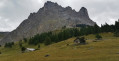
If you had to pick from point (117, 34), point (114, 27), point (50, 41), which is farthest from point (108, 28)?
point (50, 41)

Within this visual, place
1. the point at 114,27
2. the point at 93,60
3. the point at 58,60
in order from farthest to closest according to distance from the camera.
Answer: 1. the point at 114,27
2. the point at 58,60
3. the point at 93,60

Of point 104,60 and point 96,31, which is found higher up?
point 96,31

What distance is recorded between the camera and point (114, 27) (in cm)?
18675

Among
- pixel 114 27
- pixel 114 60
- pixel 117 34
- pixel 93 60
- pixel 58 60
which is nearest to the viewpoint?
pixel 114 60

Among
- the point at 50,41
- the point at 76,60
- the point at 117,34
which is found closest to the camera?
the point at 76,60

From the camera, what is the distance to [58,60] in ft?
220

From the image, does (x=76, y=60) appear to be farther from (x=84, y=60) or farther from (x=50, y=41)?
(x=50, y=41)

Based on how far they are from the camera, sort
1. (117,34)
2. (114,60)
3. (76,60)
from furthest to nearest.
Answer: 1. (117,34)
2. (76,60)
3. (114,60)

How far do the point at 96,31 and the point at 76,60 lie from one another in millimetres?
128624

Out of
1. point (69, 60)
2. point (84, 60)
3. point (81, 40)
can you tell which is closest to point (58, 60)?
point (69, 60)

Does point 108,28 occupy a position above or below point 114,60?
above

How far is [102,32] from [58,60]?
13205 cm

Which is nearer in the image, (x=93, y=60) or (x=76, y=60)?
(x=93, y=60)

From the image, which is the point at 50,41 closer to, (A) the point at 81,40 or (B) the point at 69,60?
(A) the point at 81,40
